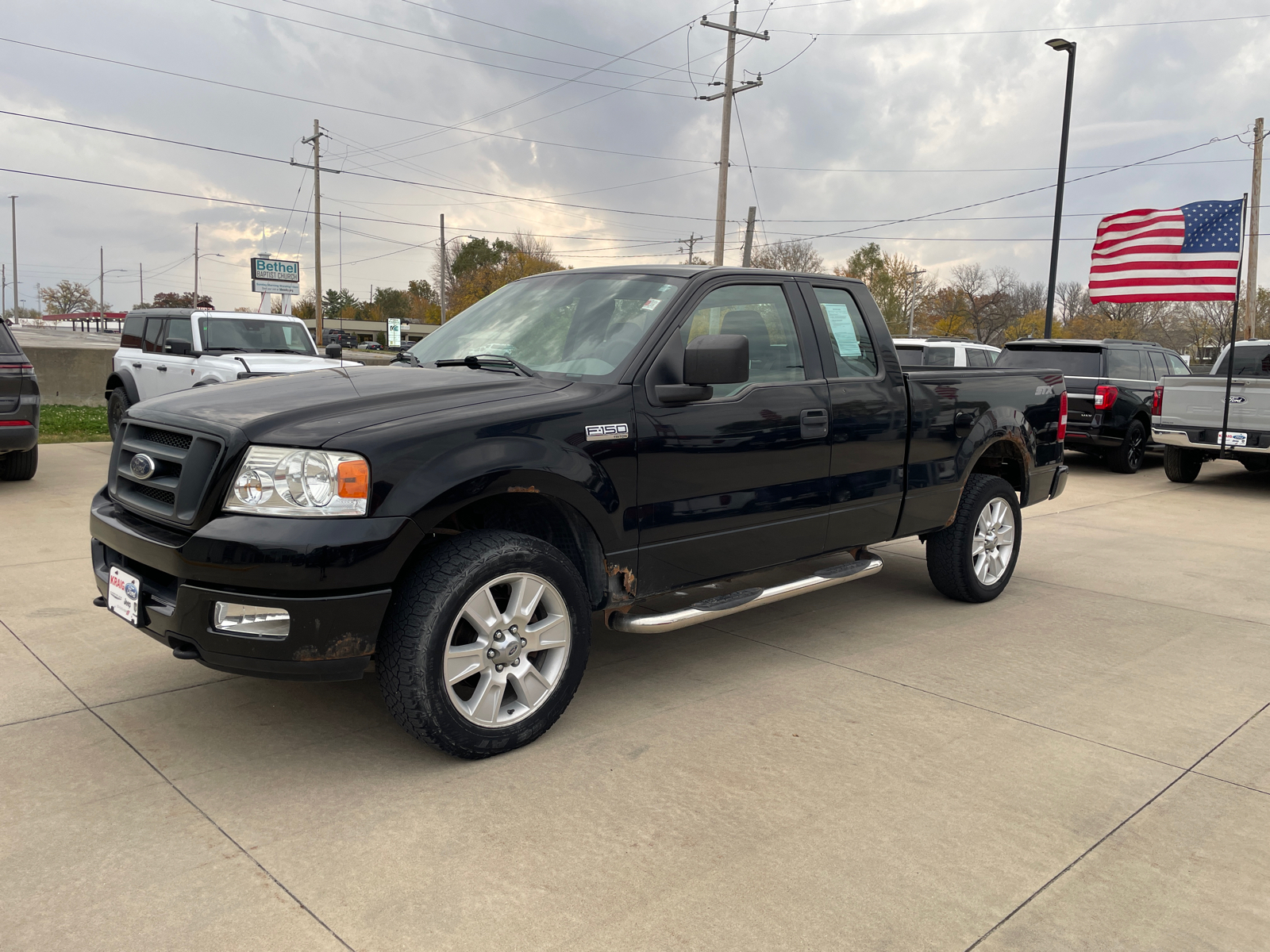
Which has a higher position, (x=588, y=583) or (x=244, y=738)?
(x=588, y=583)

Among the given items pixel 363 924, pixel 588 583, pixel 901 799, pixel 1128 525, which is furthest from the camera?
pixel 1128 525

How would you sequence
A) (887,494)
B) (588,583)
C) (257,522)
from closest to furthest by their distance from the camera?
(257,522) < (588,583) < (887,494)

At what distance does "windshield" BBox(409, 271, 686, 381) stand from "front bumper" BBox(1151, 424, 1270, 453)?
9.82 m

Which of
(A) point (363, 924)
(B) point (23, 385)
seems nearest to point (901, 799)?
(A) point (363, 924)

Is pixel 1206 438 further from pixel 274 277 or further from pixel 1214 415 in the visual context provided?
pixel 274 277

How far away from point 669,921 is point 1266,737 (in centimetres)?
292

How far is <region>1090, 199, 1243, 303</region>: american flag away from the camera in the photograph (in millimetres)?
14055

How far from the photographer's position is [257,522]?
309 centimetres

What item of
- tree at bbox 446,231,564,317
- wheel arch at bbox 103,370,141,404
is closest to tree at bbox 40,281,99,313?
tree at bbox 446,231,564,317

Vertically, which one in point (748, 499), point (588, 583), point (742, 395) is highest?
point (742, 395)

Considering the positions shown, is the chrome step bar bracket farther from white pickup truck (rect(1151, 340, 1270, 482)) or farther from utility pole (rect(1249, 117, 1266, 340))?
utility pole (rect(1249, 117, 1266, 340))

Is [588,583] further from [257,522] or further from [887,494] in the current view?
[887,494]

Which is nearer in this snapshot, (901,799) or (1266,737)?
(901,799)

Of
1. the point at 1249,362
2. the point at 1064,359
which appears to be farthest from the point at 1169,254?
the point at 1064,359
